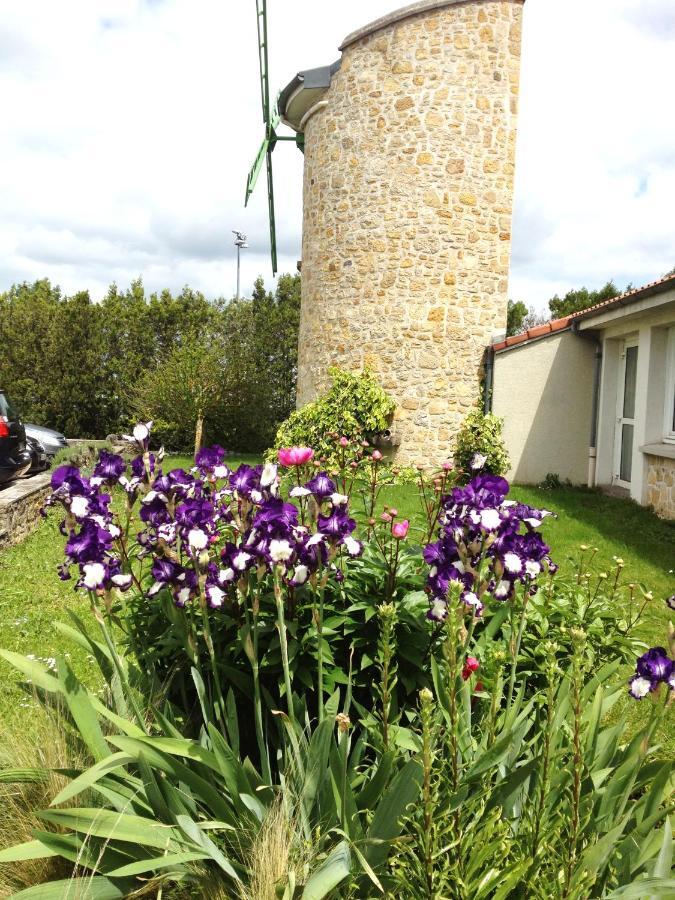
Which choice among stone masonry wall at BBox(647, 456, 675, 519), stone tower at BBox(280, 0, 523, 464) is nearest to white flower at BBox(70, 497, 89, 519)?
stone masonry wall at BBox(647, 456, 675, 519)

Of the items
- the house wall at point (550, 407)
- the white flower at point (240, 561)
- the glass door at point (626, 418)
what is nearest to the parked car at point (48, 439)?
the house wall at point (550, 407)

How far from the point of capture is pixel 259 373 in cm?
1895

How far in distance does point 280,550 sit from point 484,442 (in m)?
8.87

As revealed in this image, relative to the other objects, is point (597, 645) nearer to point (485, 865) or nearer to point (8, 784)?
point (485, 865)

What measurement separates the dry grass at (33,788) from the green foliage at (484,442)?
856 cm

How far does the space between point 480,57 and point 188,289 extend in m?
10.9

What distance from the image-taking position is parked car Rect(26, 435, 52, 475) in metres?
11.8

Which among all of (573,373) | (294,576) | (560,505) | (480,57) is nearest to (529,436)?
(573,373)

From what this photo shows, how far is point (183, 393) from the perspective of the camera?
1662 centimetres

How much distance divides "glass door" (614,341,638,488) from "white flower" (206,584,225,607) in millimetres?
8971

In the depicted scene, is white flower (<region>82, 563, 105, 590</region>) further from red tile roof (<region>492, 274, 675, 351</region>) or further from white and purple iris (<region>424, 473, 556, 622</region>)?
red tile roof (<region>492, 274, 675, 351</region>)

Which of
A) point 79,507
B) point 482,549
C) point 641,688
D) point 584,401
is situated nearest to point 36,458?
point 584,401

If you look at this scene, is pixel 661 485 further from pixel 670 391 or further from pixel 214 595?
pixel 214 595

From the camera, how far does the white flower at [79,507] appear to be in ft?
6.94
